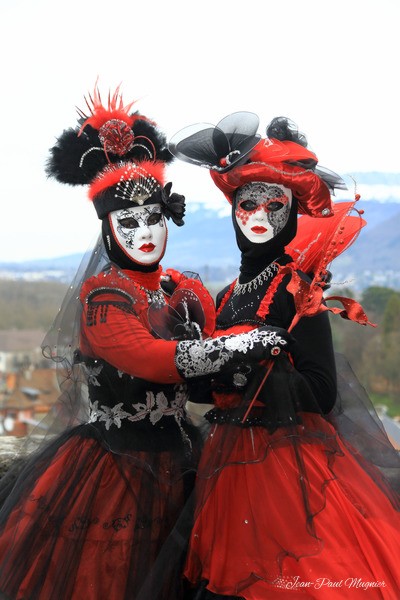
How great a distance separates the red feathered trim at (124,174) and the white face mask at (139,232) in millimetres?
122

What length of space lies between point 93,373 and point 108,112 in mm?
1103

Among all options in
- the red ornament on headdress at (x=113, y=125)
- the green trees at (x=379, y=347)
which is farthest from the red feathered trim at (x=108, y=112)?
the green trees at (x=379, y=347)

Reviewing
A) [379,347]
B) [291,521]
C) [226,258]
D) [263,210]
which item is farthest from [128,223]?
[379,347]

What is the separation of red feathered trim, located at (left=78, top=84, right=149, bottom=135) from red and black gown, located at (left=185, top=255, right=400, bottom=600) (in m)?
0.95

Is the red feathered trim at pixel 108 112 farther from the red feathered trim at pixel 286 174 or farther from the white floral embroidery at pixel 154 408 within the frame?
the white floral embroidery at pixel 154 408

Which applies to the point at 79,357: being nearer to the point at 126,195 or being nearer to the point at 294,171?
the point at 126,195

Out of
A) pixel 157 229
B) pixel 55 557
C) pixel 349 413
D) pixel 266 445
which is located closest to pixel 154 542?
pixel 55 557

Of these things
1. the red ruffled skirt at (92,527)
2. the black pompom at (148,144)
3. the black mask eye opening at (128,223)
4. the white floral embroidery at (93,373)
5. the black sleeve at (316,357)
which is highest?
the black pompom at (148,144)

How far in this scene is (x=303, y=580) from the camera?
2.52 meters

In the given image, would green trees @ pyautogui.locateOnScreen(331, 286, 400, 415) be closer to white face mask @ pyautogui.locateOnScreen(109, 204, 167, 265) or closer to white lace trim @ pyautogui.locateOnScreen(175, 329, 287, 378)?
white face mask @ pyautogui.locateOnScreen(109, 204, 167, 265)

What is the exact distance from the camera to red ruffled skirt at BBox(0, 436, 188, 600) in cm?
279

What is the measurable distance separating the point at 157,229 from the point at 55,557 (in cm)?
134

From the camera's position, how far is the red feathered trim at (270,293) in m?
2.96

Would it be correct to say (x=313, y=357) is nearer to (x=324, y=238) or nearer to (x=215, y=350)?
(x=215, y=350)
